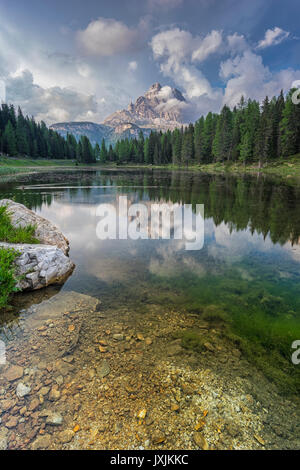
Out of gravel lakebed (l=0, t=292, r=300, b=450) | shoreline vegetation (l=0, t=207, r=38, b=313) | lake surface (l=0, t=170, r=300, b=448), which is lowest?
gravel lakebed (l=0, t=292, r=300, b=450)

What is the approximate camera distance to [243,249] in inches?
449

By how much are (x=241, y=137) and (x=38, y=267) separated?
90.7m

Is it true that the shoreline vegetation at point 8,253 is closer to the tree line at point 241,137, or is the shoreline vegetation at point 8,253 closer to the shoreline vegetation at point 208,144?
the shoreline vegetation at point 208,144

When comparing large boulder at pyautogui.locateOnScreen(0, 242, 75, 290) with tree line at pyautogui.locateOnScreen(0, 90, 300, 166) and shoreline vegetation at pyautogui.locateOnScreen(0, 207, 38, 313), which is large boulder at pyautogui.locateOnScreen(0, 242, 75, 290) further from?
tree line at pyautogui.locateOnScreen(0, 90, 300, 166)

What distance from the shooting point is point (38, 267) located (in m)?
7.89

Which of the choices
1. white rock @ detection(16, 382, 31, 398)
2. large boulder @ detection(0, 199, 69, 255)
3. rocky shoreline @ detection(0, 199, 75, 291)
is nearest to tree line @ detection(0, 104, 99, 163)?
large boulder @ detection(0, 199, 69, 255)

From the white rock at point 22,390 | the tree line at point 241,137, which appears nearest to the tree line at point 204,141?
the tree line at point 241,137

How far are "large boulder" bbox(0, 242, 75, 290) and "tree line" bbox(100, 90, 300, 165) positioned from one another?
249 feet

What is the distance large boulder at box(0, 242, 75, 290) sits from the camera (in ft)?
24.7

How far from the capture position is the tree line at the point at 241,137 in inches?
2665

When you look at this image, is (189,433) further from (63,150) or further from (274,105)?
(63,150)

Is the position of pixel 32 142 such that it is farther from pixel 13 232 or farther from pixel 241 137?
pixel 13 232
